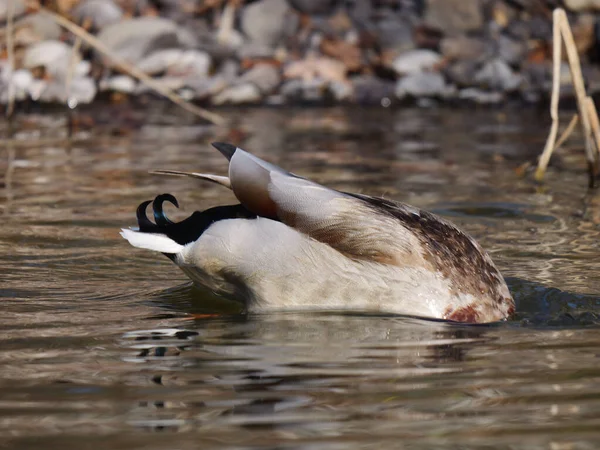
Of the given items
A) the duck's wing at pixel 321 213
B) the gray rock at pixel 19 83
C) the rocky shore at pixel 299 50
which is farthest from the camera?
the rocky shore at pixel 299 50

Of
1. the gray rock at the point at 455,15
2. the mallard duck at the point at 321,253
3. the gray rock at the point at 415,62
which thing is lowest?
the mallard duck at the point at 321,253

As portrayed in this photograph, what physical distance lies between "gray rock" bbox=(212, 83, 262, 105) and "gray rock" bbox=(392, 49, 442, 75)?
1.89m

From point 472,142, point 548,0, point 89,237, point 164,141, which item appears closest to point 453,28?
point 548,0

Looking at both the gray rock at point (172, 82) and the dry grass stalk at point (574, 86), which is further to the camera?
the gray rock at point (172, 82)

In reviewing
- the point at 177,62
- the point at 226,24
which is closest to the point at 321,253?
the point at 177,62

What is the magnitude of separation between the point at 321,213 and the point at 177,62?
420 inches

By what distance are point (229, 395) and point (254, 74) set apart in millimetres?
11565

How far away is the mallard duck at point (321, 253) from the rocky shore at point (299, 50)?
31.6 feet

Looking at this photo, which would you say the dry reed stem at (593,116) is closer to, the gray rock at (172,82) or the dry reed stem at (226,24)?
the gray rock at (172,82)

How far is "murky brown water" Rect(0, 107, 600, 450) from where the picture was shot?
3223mm

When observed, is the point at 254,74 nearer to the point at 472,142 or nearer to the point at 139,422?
the point at 472,142

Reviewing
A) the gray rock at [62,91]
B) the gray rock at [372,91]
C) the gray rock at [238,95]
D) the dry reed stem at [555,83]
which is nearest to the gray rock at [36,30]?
the gray rock at [62,91]

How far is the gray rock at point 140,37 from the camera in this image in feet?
48.7

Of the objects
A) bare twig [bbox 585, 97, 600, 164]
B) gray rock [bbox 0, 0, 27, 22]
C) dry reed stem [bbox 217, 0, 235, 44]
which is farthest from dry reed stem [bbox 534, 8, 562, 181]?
gray rock [bbox 0, 0, 27, 22]
